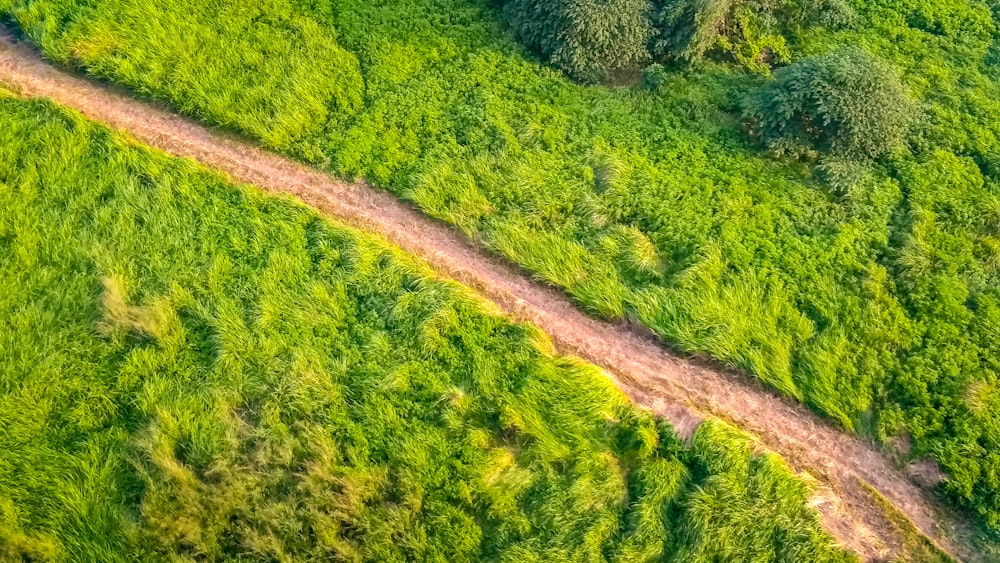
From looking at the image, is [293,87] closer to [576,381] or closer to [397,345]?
[397,345]

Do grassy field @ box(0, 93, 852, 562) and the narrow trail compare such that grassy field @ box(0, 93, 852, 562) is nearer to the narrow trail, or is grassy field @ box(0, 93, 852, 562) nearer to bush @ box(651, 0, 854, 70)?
the narrow trail

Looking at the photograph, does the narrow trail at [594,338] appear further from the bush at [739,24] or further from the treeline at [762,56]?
the bush at [739,24]

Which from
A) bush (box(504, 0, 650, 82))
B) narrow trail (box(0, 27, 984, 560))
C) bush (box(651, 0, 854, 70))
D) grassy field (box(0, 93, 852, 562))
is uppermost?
bush (box(651, 0, 854, 70))

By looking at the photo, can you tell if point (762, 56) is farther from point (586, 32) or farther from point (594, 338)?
point (594, 338)

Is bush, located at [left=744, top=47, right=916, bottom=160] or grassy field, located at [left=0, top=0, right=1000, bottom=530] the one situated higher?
bush, located at [left=744, top=47, right=916, bottom=160]

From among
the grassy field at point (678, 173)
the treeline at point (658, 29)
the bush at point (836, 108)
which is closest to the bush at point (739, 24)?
the treeline at point (658, 29)

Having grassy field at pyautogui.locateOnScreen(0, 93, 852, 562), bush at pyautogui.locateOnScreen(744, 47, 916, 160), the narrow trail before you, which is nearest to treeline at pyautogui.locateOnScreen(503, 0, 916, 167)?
bush at pyautogui.locateOnScreen(744, 47, 916, 160)
